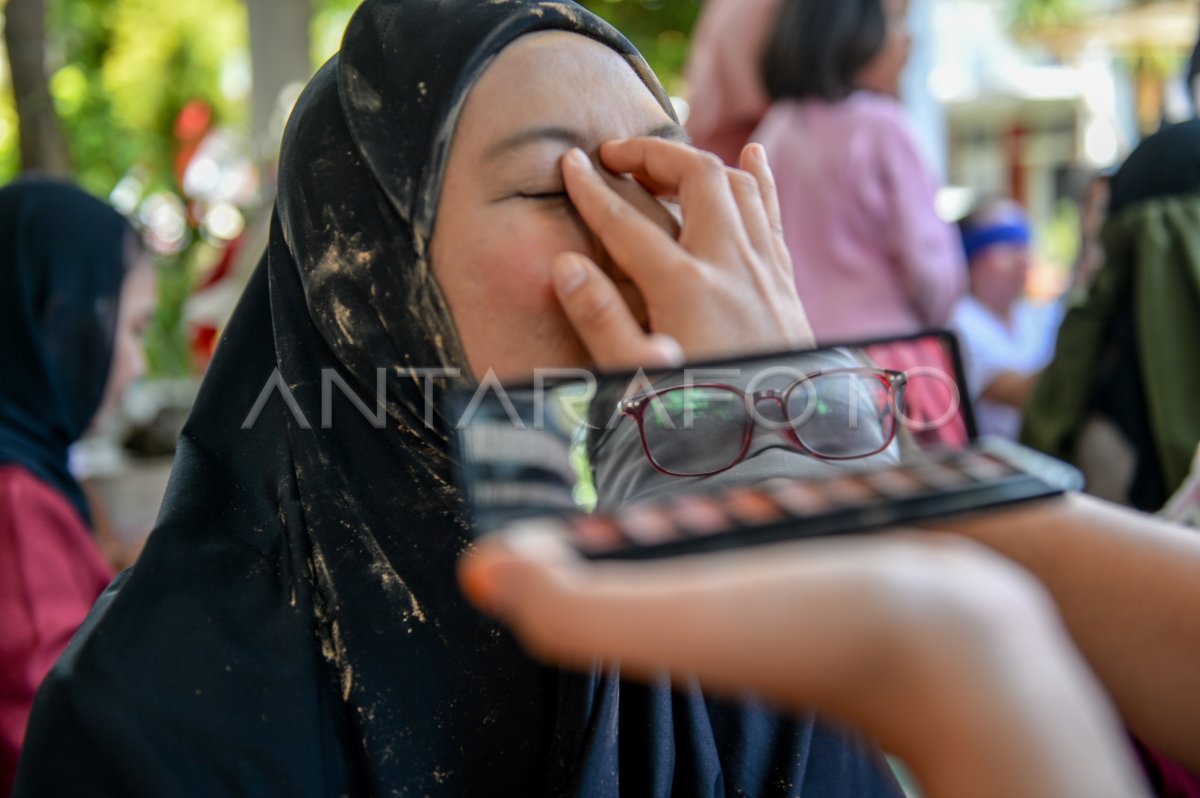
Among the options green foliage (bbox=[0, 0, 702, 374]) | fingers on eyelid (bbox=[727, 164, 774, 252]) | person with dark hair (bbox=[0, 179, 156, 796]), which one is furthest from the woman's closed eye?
green foliage (bbox=[0, 0, 702, 374])

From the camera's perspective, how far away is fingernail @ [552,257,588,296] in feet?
3.47

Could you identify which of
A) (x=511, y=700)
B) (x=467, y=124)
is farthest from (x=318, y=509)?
(x=467, y=124)

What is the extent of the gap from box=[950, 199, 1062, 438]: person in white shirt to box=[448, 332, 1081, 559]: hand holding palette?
289 centimetres

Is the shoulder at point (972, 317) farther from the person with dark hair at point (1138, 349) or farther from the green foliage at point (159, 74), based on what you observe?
the green foliage at point (159, 74)

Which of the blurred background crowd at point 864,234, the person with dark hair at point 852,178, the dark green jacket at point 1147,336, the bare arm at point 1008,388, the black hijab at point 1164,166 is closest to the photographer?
the dark green jacket at point 1147,336

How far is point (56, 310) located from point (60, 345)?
86 millimetres

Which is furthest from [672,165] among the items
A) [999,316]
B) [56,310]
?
[999,316]

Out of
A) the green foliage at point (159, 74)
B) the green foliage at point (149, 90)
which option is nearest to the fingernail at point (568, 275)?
the green foliage at point (159, 74)

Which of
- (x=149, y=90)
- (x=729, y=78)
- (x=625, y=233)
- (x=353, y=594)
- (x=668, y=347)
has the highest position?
(x=149, y=90)

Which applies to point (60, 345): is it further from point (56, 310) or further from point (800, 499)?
point (800, 499)

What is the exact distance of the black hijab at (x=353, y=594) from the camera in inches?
41.0

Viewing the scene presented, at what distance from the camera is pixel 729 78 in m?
3.27

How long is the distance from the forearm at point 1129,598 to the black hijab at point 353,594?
1.35ft

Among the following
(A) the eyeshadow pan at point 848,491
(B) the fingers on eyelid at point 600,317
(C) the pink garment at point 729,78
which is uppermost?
(C) the pink garment at point 729,78
